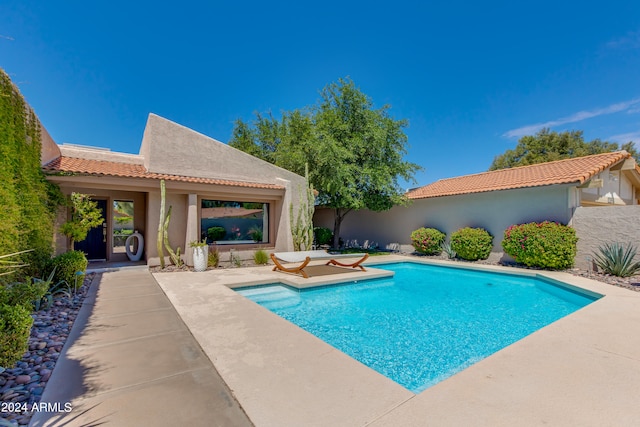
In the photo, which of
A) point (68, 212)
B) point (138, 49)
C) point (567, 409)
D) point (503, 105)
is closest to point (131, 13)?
point (138, 49)

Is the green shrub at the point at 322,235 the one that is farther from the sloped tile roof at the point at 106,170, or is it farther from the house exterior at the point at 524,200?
the sloped tile roof at the point at 106,170

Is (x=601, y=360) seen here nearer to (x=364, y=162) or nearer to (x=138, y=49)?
(x=364, y=162)

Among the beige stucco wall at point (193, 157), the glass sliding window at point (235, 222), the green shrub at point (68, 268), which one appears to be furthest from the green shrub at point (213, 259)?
the green shrub at point (68, 268)

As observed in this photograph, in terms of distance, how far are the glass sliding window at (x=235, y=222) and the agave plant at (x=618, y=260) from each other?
600 inches

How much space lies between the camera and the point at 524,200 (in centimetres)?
1431

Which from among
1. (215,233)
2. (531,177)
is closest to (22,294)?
(215,233)

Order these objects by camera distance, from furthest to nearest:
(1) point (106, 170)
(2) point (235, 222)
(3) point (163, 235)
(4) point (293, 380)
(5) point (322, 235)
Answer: (5) point (322, 235), (2) point (235, 222), (3) point (163, 235), (1) point (106, 170), (4) point (293, 380)

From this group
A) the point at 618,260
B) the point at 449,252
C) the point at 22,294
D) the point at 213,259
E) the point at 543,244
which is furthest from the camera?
the point at 449,252

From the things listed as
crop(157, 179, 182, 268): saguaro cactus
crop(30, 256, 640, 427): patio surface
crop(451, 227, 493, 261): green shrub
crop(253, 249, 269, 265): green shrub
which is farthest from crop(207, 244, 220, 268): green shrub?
crop(451, 227, 493, 261): green shrub

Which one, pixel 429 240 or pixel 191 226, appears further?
pixel 429 240

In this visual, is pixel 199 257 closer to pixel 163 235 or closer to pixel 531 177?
pixel 163 235

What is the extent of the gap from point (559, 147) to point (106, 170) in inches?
1663

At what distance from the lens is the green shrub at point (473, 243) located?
14.9 meters

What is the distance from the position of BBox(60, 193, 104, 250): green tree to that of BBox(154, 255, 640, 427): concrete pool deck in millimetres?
7711
